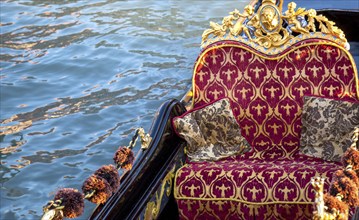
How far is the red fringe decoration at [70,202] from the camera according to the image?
2816 millimetres

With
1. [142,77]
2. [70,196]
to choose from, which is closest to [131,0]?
[142,77]

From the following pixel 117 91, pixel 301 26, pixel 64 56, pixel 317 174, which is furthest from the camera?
pixel 64 56

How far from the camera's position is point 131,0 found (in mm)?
9625

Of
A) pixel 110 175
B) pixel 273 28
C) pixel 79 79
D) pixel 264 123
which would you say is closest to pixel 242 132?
pixel 264 123

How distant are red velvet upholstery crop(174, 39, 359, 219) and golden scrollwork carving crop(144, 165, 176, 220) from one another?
0.04 metres

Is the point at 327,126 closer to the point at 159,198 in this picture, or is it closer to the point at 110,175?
the point at 159,198

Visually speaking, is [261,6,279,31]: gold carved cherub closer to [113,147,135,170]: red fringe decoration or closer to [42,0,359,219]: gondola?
[42,0,359,219]: gondola

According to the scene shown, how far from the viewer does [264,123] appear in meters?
3.95

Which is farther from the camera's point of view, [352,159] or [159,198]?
[159,198]

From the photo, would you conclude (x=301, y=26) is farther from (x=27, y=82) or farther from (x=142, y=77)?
(x=27, y=82)

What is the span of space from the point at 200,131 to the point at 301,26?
0.70 m

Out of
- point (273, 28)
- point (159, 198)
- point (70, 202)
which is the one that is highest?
point (273, 28)

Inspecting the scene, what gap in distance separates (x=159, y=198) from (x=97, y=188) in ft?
1.93

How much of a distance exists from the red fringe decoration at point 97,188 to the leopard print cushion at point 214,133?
0.85m
